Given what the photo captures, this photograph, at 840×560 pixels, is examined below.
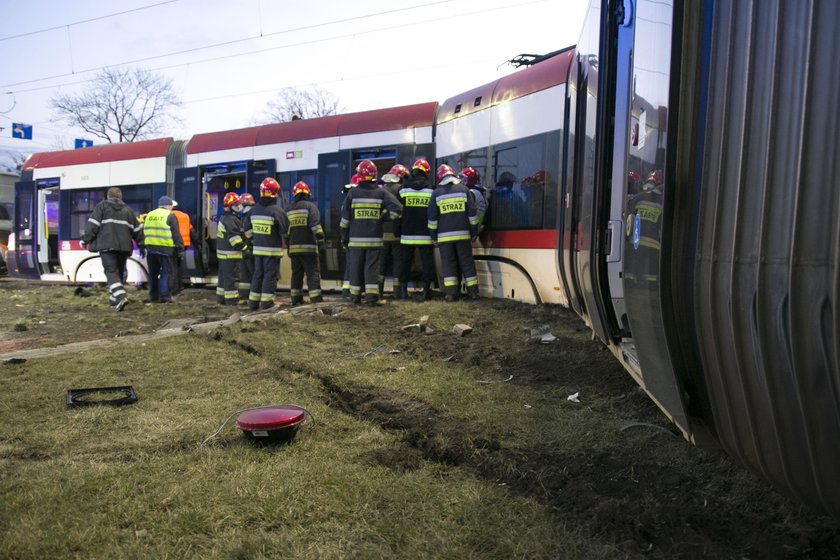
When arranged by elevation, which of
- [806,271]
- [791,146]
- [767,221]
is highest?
[791,146]

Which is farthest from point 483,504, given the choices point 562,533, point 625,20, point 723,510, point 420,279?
point 420,279

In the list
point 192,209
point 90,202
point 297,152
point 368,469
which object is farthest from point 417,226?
point 90,202

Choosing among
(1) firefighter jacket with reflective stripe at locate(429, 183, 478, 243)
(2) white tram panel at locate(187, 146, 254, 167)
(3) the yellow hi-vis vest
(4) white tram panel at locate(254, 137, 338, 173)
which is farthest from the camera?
(2) white tram panel at locate(187, 146, 254, 167)

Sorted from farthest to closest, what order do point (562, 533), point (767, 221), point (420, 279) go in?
point (420, 279) < point (562, 533) < point (767, 221)

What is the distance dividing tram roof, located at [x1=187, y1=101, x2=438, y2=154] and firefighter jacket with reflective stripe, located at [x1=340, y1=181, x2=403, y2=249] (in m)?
1.46

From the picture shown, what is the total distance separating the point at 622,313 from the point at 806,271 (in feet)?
6.32

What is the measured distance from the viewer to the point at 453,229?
25.7 feet

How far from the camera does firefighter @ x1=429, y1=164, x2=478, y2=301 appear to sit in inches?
306

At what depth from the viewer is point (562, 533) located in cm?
224

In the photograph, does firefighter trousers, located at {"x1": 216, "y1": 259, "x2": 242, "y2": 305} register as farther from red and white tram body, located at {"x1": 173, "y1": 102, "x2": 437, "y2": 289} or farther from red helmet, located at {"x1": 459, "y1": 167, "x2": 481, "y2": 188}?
red helmet, located at {"x1": 459, "y1": 167, "x2": 481, "y2": 188}

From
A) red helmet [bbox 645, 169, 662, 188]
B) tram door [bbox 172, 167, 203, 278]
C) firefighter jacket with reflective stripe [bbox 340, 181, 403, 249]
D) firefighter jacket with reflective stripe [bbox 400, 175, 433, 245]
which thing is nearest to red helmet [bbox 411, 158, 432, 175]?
firefighter jacket with reflective stripe [bbox 400, 175, 433, 245]

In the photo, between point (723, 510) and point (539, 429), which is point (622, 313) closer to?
point (539, 429)

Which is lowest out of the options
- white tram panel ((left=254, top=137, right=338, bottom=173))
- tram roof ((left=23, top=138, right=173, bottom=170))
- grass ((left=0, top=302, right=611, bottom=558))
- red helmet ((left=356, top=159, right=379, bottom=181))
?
grass ((left=0, top=302, right=611, bottom=558))

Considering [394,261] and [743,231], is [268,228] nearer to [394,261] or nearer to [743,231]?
[394,261]
